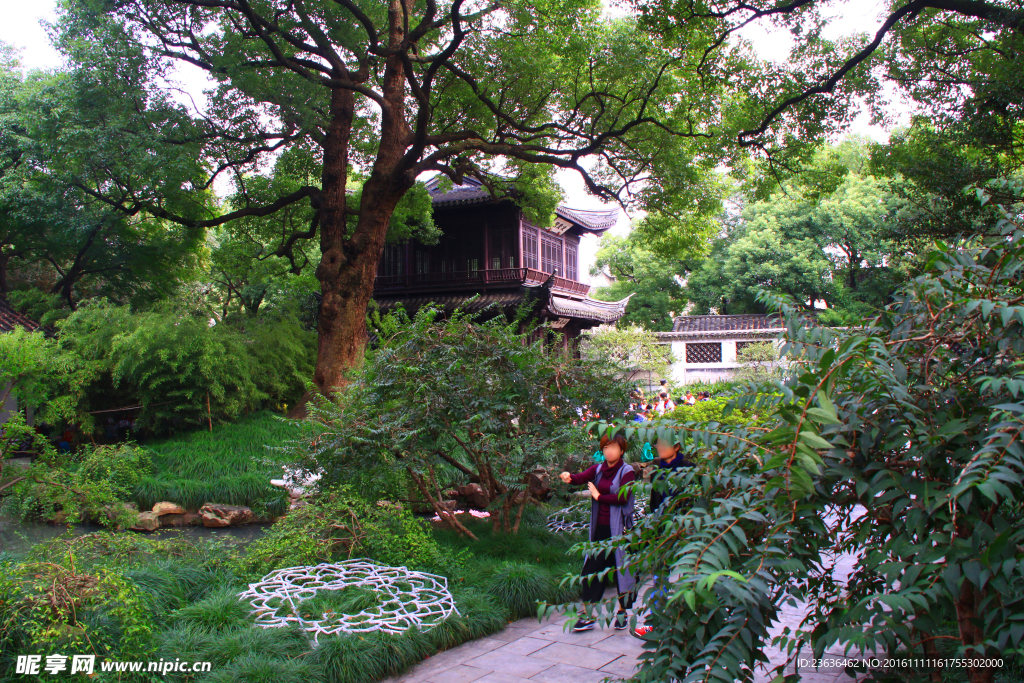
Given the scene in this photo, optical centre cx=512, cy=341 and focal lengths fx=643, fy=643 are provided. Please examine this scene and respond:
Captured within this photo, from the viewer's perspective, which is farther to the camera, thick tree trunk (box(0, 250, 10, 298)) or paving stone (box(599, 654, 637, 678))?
thick tree trunk (box(0, 250, 10, 298))

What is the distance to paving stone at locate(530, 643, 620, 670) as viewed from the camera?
4.06 m

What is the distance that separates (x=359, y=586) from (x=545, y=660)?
1477 millimetres

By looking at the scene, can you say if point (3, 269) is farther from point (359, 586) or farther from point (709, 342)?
point (709, 342)

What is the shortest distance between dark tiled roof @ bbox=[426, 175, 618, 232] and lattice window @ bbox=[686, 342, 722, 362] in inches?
303

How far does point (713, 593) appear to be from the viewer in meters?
1.67

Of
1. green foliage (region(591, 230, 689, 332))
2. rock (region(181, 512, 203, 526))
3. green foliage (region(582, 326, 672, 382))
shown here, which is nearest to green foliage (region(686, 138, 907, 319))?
green foliage (region(591, 230, 689, 332))

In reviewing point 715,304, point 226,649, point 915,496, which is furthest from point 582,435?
point 715,304

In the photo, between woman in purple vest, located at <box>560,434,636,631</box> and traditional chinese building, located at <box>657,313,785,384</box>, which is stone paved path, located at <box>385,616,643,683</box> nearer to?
woman in purple vest, located at <box>560,434,636,631</box>

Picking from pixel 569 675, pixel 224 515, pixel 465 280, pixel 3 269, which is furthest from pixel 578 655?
pixel 3 269

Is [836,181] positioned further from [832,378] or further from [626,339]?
[626,339]

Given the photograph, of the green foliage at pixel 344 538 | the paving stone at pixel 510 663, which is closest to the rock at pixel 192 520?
the green foliage at pixel 344 538

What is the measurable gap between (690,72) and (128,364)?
1202 centimetres

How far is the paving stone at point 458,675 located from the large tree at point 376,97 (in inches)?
339

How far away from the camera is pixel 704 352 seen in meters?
29.5
